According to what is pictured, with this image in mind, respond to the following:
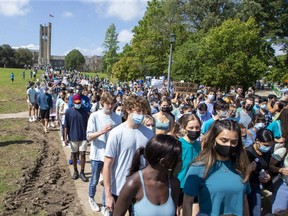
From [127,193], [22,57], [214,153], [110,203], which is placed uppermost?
[22,57]

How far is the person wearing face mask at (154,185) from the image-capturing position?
255 centimetres

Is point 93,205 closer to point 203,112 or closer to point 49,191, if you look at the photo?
point 49,191

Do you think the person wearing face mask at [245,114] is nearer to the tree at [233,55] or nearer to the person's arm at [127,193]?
the person's arm at [127,193]

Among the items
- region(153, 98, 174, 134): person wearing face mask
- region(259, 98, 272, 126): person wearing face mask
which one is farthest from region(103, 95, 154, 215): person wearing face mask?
region(259, 98, 272, 126): person wearing face mask

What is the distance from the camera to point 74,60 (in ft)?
429

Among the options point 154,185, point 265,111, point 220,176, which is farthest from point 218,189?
point 265,111

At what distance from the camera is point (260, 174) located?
4.21 metres

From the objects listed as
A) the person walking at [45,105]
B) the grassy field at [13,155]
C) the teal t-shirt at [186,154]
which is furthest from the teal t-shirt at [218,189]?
the person walking at [45,105]

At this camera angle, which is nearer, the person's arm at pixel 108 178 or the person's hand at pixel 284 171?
the person's arm at pixel 108 178

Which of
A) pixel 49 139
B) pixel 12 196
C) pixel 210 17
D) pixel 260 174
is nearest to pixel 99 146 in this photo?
pixel 12 196

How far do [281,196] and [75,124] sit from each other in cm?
446

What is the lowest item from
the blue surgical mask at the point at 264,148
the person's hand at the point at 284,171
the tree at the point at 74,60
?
the person's hand at the point at 284,171

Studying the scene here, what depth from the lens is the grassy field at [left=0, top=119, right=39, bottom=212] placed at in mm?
7145

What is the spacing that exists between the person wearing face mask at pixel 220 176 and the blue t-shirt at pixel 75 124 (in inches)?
184
